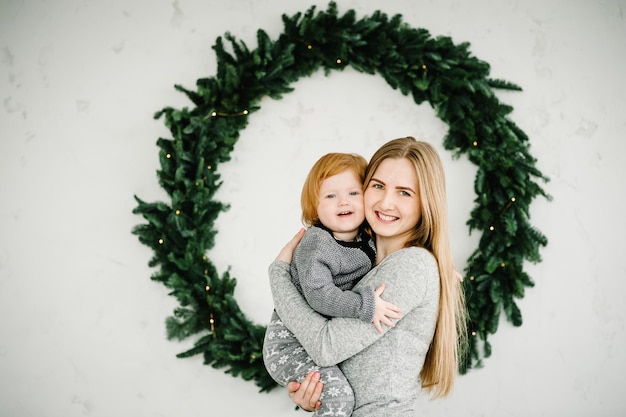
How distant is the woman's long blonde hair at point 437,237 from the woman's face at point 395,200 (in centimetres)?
2

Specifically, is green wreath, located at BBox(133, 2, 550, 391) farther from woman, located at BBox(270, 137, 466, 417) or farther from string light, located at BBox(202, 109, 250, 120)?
woman, located at BBox(270, 137, 466, 417)

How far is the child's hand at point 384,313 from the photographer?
4.98 feet

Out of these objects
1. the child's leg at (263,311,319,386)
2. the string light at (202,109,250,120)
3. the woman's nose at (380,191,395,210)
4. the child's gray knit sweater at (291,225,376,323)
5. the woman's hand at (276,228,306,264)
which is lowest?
the child's leg at (263,311,319,386)

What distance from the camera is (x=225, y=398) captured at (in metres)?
2.81

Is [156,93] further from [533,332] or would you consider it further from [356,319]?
[533,332]

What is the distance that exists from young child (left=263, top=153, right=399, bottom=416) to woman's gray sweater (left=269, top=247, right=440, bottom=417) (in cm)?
4

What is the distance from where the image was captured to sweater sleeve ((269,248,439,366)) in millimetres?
1537

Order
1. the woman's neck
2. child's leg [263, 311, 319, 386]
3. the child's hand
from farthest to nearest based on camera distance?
1. the woman's neck
2. child's leg [263, 311, 319, 386]
3. the child's hand

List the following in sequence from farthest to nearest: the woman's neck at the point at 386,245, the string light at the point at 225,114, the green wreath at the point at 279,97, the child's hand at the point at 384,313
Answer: the string light at the point at 225,114, the green wreath at the point at 279,97, the woman's neck at the point at 386,245, the child's hand at the point at 384,313

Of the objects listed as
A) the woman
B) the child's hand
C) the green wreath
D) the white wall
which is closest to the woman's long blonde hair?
the woman

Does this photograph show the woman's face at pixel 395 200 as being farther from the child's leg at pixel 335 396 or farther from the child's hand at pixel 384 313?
the child's leg at pixel 335 396

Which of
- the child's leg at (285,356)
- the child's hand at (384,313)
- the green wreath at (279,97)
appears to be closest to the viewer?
the child's hand at (384,313)

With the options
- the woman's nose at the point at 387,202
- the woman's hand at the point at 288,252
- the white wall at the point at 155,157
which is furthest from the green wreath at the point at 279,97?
the woman's nose at the point at 387,202

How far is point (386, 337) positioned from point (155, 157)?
1761 millimetres
